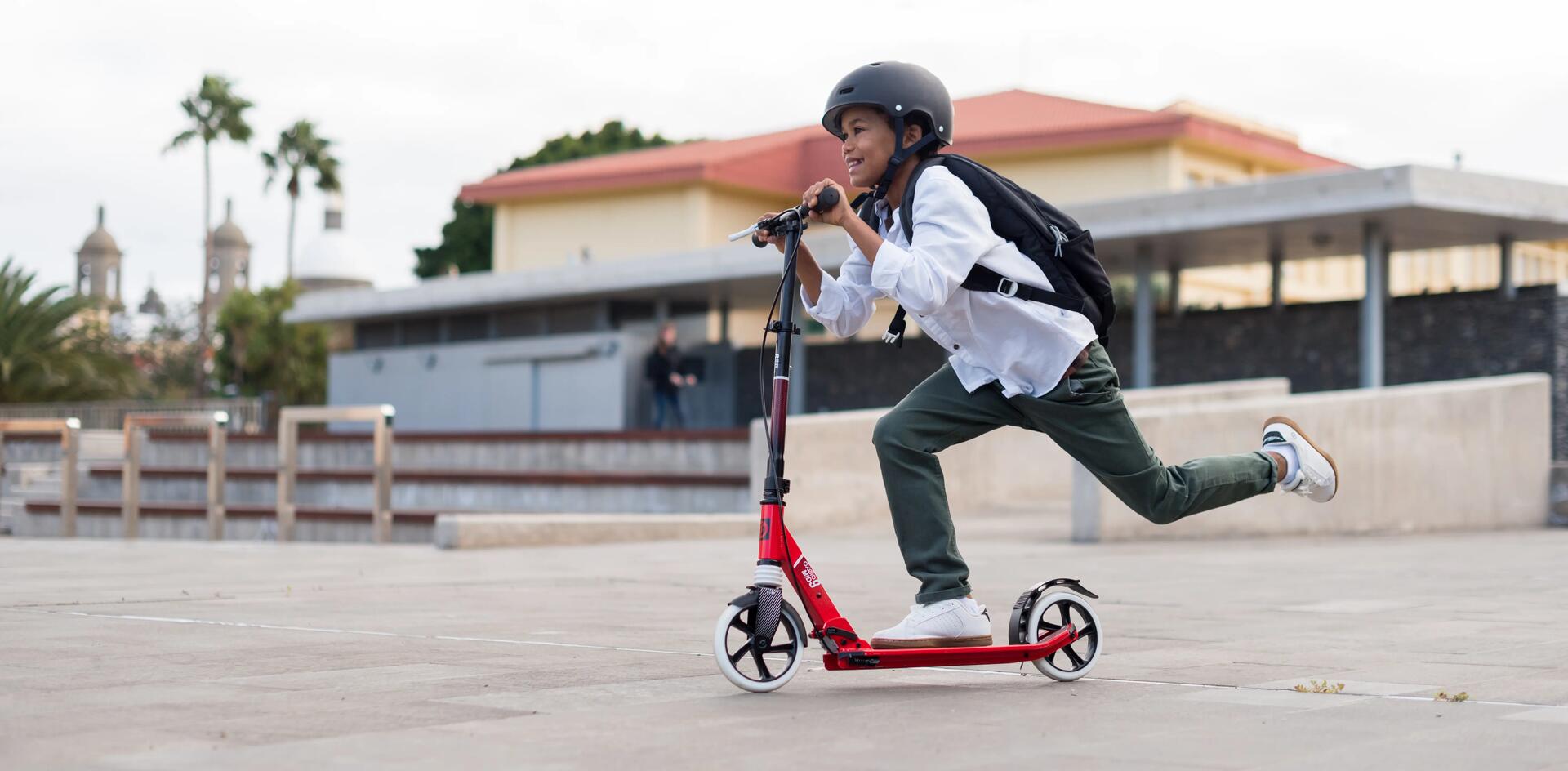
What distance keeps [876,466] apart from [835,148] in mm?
26265

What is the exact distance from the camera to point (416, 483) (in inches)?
816

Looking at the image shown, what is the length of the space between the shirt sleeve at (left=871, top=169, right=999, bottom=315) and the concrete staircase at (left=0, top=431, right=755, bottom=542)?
12620 millimetres

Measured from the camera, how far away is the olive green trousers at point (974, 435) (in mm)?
4402

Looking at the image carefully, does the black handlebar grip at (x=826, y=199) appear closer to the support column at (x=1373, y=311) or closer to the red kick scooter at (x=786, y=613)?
the red kick scooter at (x=786, y=613)

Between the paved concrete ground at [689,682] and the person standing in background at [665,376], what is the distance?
14084 mm

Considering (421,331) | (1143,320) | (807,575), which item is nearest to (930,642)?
(807,575)

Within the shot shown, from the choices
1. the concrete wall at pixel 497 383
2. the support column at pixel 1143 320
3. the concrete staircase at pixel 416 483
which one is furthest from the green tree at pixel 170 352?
the support column at pixel 1143 320

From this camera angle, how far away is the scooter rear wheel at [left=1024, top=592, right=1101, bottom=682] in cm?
449

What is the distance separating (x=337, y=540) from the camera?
18.1 metres

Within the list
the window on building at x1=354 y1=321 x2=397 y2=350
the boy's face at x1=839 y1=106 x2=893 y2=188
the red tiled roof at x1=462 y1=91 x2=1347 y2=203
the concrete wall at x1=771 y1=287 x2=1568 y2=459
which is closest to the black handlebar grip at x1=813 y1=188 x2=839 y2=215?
the boy's face at x1=839 y1=106 x2=893 y2=188

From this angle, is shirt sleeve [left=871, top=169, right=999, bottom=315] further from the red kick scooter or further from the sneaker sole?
the sneaker sole

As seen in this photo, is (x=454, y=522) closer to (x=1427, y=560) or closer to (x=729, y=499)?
(x=729, y=499)

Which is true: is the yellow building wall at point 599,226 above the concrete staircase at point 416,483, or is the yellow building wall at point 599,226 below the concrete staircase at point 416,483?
above

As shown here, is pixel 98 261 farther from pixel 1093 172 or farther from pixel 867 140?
pixel 867 140
